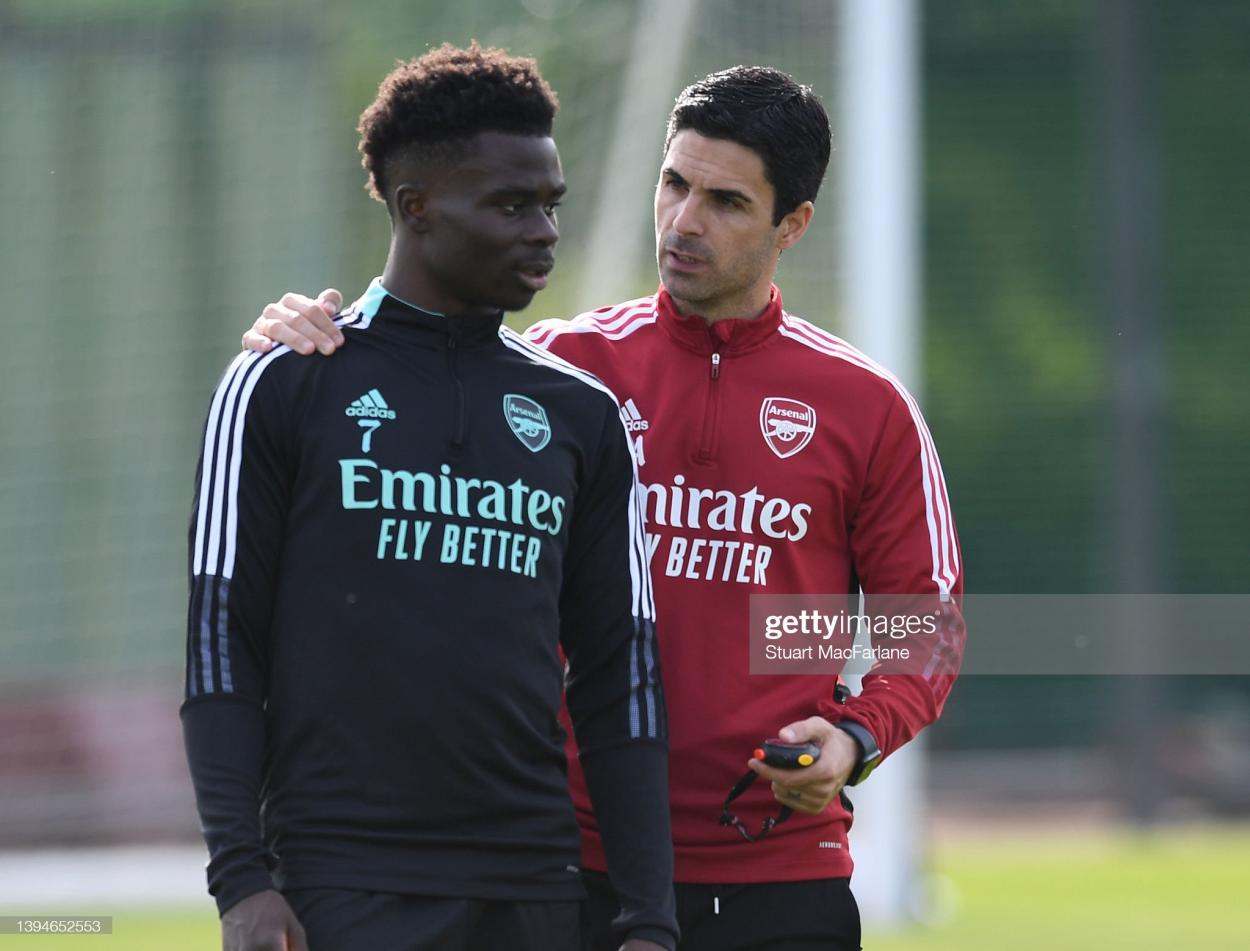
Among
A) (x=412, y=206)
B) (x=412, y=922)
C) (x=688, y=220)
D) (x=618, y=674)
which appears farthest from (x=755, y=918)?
(x=412, y=206)

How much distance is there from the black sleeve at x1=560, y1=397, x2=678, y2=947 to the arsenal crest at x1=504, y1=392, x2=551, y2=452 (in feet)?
0.32

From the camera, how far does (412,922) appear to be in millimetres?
2529

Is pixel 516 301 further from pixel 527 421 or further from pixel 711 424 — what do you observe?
pixel 711 424

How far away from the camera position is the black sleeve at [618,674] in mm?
2729

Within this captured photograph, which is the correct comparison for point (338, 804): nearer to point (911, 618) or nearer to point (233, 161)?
point (911, 618)

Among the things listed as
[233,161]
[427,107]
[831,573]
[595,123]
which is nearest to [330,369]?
[427,107]

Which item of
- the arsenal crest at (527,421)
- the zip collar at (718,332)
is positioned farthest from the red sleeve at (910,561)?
the arsenal crest at (527,421)

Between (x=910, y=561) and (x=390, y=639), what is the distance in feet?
3.11

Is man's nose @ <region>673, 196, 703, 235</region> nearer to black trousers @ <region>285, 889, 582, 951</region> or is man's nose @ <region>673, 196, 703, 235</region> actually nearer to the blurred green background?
black trousers @ <region>285, 889, 582, 951</region>

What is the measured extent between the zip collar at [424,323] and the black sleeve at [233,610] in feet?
0.64

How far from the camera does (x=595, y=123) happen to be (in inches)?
312

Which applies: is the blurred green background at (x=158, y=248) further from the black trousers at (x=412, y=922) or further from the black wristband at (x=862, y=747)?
the black trousers at (x=412, y=922)

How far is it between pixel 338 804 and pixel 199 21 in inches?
256

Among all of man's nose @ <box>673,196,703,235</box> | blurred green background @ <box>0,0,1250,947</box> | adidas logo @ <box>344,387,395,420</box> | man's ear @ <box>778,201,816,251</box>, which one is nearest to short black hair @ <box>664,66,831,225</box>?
man's ear @ <box>778,201,816,251</box>
